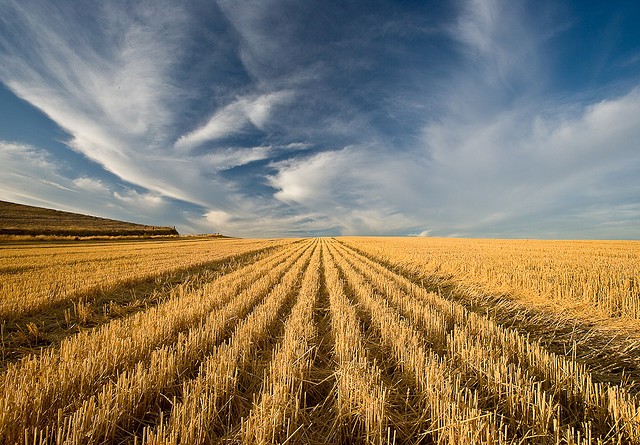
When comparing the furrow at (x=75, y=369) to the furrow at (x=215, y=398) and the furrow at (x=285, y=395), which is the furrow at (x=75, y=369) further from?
the furrow at (x=285, y=395)

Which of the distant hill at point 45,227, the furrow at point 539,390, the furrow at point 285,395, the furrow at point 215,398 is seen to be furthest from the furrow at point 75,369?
the distant hill at point 45,227

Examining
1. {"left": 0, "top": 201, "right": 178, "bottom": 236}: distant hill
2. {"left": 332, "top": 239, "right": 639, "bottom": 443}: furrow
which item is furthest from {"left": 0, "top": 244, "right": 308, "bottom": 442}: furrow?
{"left": 0, "top": 201, "right": 178, "bottom": 236}: distant hill

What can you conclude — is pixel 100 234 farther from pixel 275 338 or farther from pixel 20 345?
pixel 275 338

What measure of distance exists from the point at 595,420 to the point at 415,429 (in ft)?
6.01

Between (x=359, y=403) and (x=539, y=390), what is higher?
(x=539, y=390)

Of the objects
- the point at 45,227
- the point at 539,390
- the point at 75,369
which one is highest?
the point at 539,390

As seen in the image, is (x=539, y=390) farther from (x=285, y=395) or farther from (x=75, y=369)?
(x=75, y=369)

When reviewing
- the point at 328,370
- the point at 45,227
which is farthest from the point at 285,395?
the point at 45,227

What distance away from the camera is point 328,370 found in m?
3.94

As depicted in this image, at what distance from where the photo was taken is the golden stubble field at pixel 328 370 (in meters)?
2.59

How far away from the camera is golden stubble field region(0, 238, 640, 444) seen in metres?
2.59

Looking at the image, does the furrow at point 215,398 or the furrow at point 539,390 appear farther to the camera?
the furrow at point 539,390

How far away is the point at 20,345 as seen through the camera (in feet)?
17.8

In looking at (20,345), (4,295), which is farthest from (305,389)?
(4,295)
